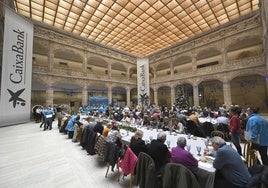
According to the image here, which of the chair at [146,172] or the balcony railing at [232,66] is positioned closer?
the chair at [146,172]

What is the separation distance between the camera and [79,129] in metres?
6.31

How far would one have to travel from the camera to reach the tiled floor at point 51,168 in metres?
3.10

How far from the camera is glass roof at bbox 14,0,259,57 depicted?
11.0 meters

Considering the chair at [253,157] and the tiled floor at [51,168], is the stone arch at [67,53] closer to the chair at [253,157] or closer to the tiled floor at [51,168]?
the tiled floor at [51,168]

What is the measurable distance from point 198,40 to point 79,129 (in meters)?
17.1

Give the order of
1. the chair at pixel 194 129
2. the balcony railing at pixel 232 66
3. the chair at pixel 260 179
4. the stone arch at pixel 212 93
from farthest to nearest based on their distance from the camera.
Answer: the stone arch at pixel 212 93, the balcony railing at pixel 232 66, the chair at pixel 194 129, the chair at pixel 260 179

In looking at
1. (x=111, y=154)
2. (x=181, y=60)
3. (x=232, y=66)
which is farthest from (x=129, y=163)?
(x=181, y=60)

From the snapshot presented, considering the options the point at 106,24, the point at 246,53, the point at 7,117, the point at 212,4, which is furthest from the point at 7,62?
the point at 246,53

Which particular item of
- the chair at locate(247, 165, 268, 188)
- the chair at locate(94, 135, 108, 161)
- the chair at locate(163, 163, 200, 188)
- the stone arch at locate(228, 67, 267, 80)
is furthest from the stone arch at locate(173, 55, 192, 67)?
the chair at locate(163, 163, 200, 188)

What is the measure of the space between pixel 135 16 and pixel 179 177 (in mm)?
13743

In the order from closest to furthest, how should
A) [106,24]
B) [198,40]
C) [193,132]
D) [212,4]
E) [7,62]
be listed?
[193,132]
[7,62]
[212,4]
[106,24]
[198,40]

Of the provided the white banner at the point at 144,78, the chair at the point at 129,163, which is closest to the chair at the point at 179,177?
the chair at the point at 129,163

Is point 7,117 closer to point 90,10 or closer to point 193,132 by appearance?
point 90,10

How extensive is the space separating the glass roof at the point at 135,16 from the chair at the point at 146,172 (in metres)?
12.1
